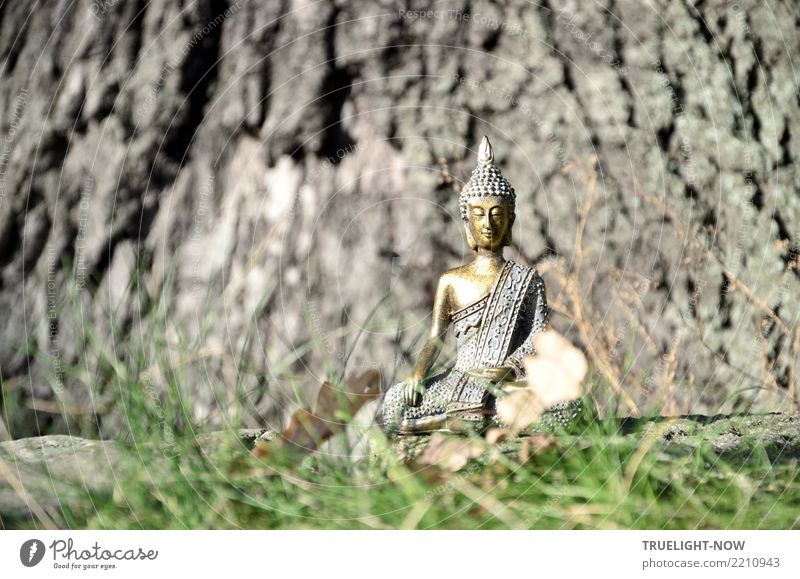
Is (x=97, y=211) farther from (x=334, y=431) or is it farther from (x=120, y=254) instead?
(x=334, y=431)

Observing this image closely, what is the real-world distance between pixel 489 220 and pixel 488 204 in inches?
1.5

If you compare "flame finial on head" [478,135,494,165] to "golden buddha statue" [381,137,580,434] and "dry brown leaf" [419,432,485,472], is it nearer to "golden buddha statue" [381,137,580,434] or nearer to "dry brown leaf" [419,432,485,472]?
"golden buddha statue" [381,137,580,434]

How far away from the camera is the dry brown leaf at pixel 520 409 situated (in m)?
1.88

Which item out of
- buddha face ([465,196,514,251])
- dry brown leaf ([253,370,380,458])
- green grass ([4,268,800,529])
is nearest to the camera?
green grass ([4,268,800,529])

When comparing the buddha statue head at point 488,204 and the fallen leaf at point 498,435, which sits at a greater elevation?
the buddha statue head at point 488,204

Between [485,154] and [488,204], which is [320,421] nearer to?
[488,204]

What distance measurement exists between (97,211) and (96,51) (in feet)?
1.53

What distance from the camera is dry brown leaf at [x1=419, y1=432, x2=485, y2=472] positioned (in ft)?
5.51

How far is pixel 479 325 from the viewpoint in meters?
2.13

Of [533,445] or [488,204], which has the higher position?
[488,204]

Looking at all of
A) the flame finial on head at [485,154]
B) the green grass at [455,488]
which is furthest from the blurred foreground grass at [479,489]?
the flame finial on head at [485,154]

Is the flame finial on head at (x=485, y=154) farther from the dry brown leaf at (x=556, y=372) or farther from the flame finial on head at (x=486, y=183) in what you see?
the dry brown leaf at (x=556, y=372)
